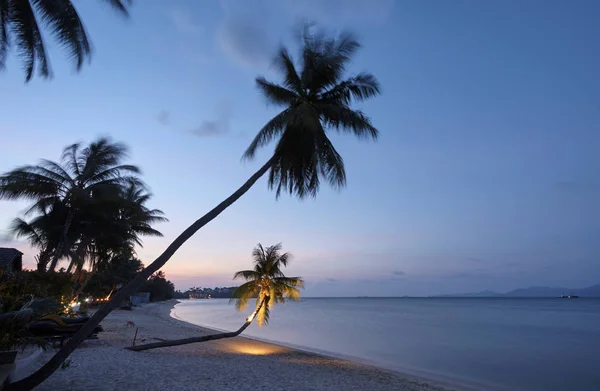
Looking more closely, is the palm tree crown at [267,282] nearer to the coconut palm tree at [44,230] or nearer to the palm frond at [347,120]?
the palm frond at [347,120]

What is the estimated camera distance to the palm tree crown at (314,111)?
10508mm

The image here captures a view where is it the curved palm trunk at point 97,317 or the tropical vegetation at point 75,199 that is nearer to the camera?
the curved palm trunk at point 97,317

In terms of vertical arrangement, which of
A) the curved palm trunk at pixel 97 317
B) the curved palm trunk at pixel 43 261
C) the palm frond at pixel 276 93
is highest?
the palm frond at pixel 276 93

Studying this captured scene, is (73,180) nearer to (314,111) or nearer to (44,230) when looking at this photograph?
(44,230)

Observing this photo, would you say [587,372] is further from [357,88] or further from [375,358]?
[357,88]

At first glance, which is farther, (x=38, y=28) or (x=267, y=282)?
(x=267, y=282)

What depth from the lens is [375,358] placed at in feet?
67.2

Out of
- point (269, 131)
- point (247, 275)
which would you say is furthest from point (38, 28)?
point (247, 275)

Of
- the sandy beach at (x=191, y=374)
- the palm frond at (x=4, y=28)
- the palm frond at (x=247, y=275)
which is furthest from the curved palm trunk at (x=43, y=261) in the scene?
the palm frond at (x=4, y=28)

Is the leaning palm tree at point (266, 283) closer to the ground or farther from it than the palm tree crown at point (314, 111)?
closer to the ground

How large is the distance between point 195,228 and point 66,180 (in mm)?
15477

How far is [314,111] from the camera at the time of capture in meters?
10.2

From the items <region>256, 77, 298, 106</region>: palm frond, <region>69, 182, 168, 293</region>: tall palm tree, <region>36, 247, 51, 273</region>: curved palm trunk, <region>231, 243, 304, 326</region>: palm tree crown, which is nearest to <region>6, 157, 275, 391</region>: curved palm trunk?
<region>256, 77, 298, 106</region>: palm frond

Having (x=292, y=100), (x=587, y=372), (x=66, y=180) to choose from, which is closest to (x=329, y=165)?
(x=292, y=100)
